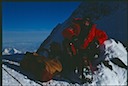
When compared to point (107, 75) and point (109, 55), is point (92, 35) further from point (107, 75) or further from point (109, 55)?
point (107, 75)

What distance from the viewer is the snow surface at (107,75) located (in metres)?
7.10

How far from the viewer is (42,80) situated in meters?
7.21

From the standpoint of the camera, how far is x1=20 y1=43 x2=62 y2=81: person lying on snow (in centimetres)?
711

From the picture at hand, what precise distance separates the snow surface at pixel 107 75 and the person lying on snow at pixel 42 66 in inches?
7.4

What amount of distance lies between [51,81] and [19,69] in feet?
2.93

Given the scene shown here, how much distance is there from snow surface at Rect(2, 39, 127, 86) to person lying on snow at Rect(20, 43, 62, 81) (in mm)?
187

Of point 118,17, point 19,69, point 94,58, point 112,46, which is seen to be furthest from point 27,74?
point 118,17

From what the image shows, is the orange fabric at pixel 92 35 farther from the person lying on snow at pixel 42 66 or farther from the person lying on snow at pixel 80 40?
the person lying on snow at pixel 42 66

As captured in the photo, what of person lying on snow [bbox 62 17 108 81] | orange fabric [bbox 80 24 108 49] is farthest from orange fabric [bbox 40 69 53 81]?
orange fabric [bbox 80 24 108 49]

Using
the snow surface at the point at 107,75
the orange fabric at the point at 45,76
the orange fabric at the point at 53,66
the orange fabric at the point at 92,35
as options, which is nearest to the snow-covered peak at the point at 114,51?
the snow surface at the point at 107,75

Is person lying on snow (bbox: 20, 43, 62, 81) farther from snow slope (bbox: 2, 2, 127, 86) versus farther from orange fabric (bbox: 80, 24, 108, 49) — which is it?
orange fabric (bbox: 80, 24, 108, 49)

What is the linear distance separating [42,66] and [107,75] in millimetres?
1663

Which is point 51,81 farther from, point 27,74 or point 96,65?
point 96,65

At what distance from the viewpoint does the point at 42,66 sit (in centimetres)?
712
